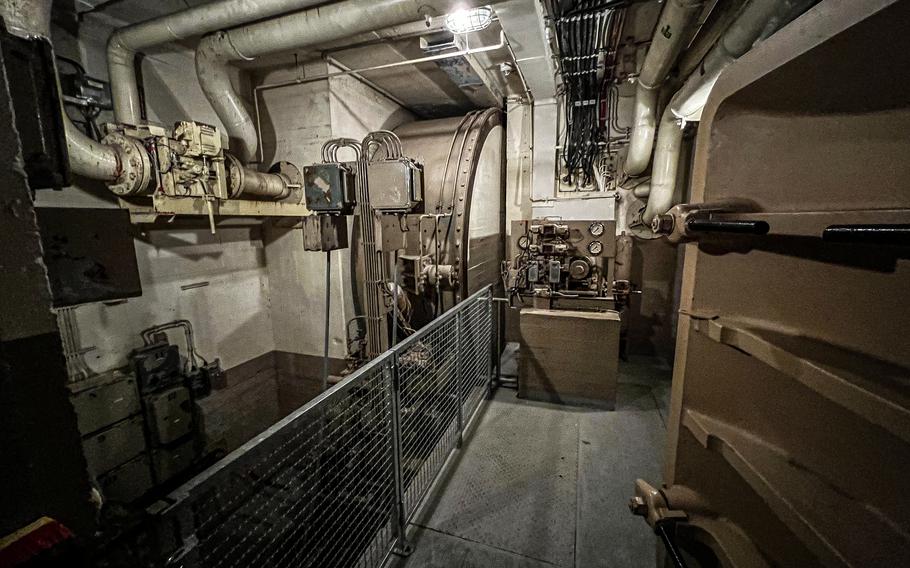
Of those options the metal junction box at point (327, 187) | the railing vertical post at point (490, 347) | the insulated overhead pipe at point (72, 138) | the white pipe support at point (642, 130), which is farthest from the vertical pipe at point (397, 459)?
the white pipe support at point (642, 130)

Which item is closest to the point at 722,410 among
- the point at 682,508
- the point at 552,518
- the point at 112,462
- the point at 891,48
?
the point at 682,508

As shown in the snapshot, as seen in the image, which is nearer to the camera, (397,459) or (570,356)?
(397,459)

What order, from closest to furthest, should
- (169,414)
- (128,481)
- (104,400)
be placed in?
1. (104,400)
2. (128,481)
3. (169,414)

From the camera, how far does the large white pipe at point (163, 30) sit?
244cm

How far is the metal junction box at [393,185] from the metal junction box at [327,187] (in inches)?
8.1

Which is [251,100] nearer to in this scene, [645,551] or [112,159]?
[112,159]

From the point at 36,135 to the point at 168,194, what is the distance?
2427mm

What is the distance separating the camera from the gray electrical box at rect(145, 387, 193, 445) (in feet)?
10.3

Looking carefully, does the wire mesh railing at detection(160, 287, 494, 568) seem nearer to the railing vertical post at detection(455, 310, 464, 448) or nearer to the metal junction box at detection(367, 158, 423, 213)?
the railing vertical post at detection(455, 310, 464, 448)

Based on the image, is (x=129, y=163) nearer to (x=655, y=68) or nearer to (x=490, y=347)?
(x=490, y=347)

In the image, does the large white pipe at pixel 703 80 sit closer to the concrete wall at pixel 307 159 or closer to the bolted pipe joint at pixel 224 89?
the concrete wall at pixel 307 159

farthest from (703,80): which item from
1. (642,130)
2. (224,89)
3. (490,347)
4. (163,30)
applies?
(163,30)

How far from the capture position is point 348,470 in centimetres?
166

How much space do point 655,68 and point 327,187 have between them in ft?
9.44
